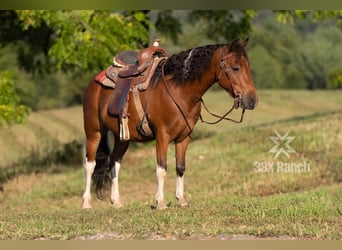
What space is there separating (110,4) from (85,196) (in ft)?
9.32

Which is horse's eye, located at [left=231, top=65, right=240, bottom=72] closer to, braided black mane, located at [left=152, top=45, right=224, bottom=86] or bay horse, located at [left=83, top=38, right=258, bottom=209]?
bay horse, located at [left=83, top=38, right=258, bottom=209]

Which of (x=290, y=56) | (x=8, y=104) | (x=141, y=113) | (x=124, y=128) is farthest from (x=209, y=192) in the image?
(x=290, y=56)

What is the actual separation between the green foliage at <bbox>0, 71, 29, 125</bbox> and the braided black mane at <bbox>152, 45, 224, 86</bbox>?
18.7 ft

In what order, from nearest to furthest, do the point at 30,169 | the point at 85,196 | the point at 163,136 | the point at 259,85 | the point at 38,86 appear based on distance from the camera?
the point at 163,136, the point at 85,196, the point at 30,169, the point at 38,86, the point at 259,85

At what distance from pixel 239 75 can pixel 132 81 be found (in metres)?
1.78

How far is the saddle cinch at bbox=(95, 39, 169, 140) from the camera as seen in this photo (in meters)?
9.88

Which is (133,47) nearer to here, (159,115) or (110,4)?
(110,4)

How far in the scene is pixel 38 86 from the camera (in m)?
50.5

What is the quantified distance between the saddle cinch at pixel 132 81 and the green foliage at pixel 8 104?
4.40 metres

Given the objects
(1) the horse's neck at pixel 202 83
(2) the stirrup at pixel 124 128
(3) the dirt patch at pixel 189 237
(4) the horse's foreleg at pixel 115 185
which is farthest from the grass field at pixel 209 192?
(1) the horse's neck at pixel 202 83

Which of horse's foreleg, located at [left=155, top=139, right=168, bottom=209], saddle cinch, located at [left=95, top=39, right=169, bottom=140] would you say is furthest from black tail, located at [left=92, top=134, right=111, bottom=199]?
horse's foreleg, located at [left=155, top=139, right=168, bottom=209]

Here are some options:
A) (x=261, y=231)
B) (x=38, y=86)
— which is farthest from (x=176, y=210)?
(x=38, y=86)

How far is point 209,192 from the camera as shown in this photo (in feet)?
50.2

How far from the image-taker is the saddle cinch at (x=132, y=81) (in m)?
9.88
